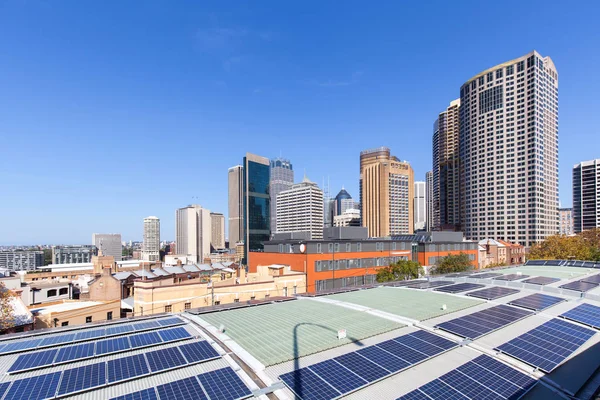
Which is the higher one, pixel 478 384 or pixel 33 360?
pixel 33 360

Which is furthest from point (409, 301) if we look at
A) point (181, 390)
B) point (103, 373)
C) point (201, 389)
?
point (103, 373)

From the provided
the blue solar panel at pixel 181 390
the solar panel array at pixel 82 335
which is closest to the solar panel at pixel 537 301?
the blue solar panel at pixel 181 390

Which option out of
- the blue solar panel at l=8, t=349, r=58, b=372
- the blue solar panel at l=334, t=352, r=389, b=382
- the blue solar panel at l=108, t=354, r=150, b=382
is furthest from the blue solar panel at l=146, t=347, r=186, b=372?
the blue solar panel at l=334, t=352, r=389, b=382

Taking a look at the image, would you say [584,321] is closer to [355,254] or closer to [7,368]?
[7,368]

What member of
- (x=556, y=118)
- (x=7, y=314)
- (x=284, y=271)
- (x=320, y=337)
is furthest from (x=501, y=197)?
(x=7, y=314)

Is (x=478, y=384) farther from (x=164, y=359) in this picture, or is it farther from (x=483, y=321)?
(x=164, y=359)
